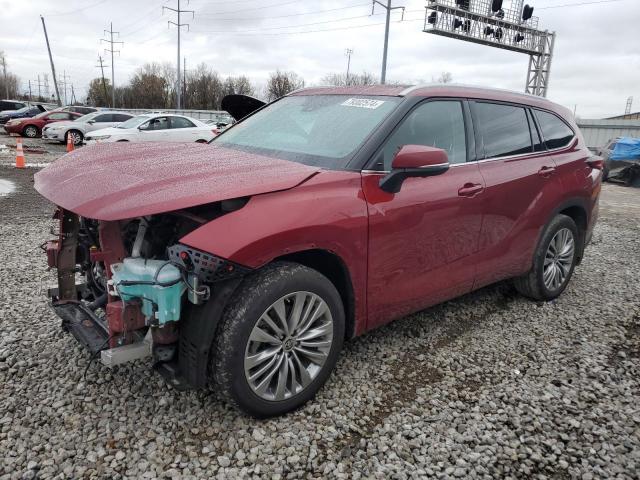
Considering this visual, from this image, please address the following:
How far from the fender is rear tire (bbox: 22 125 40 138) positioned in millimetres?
26344

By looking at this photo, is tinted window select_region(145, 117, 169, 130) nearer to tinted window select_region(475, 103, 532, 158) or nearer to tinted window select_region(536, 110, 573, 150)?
tinted window select_region(536, 110, 573, 150)

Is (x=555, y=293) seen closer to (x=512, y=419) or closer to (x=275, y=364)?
(x=512, y=419)

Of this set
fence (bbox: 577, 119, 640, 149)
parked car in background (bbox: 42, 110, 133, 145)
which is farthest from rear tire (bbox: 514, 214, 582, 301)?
fence (bbox: 577, 119, 640, 149)

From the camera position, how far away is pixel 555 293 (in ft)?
15.0

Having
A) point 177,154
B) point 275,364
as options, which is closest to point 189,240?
point 275,364

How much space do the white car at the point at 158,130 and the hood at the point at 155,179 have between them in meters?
13.3

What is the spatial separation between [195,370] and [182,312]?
11.3 inches

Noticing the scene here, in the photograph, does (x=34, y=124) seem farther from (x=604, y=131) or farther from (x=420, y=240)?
(x=604, y=131)

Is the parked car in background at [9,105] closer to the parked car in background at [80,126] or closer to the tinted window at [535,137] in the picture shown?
the parked car in background at [80,126]

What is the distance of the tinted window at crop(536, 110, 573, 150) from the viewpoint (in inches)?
167

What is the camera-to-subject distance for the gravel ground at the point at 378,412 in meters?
2.38

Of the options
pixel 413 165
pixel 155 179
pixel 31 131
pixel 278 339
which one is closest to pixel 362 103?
pixel 413 165

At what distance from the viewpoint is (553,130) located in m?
4.35

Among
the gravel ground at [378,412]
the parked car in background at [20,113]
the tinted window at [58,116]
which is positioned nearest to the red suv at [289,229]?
the gravel ground at [378,412]
